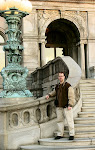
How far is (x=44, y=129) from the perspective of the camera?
9.43 meters

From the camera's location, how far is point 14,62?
1152cm

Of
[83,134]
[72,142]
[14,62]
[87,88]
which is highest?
[14,62]

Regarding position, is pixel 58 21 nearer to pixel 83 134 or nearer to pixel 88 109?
pixel 88 109

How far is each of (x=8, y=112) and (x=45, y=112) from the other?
44.1 inches

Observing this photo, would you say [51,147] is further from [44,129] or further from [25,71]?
[25,71]

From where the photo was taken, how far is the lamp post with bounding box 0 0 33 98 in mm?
11266

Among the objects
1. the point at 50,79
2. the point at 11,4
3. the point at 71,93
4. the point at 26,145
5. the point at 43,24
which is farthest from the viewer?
the point at 43,24

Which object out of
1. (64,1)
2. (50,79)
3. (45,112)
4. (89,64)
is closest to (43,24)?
(64,1)

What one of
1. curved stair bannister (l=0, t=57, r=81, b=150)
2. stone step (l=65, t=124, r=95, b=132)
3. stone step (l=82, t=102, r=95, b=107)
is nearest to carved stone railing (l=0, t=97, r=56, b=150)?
curved stair bannister (l=0, t=57, r=81, b=150)

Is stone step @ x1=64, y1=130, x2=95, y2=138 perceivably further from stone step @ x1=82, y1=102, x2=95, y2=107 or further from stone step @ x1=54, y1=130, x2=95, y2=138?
stone step @ x1=82, y1=102, x2=95, y2=107

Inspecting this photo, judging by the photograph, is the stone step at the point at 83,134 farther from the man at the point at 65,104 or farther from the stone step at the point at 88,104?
the stone step at the point at 88,104

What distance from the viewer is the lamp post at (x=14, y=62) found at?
11.3 m

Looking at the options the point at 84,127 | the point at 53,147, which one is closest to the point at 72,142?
the point at 53,147

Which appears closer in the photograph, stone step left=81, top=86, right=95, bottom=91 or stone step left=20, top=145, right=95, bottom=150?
stone step left=20, top=145, right=95, bottom=150
